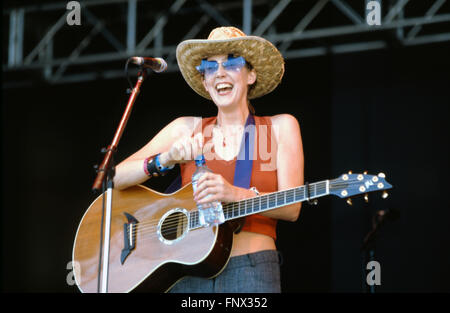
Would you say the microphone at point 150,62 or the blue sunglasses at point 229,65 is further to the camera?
the blue sunglasses at point 229,65

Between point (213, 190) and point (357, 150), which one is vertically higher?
point (357, 150)

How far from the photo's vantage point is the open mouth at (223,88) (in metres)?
2.95

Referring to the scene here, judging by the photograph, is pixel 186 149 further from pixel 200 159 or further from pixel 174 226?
pixel 174 226

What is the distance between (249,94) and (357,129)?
2.69 metres

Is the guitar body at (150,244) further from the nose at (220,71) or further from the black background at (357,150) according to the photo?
the black background at (357,150)

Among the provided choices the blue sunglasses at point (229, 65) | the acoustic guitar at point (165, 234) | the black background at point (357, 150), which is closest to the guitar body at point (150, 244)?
the acoustic guitar at point (165, 234)

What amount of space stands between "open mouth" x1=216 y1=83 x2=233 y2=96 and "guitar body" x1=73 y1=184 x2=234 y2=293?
0.51 meters

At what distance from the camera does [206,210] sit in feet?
8.71

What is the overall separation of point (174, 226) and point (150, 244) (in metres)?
0.16

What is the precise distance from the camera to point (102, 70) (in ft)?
21.2

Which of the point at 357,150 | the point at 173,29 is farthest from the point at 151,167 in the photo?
the point at 173,29

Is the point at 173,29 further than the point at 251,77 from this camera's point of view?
Yes

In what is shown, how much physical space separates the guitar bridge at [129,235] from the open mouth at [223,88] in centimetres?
80
